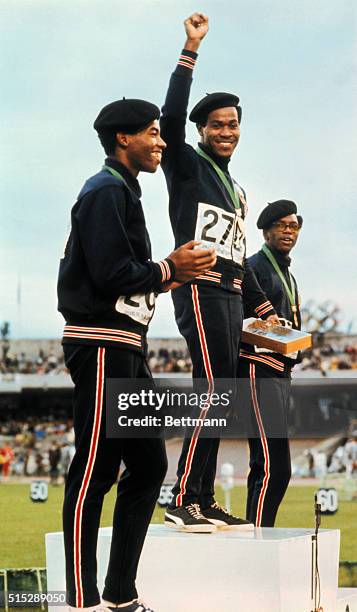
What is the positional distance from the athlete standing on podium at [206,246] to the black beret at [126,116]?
62 cm

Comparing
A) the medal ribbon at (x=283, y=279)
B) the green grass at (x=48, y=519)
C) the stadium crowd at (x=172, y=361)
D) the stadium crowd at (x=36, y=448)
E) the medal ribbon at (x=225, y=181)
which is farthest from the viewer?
the stadium crowd at (x=36, y=448)

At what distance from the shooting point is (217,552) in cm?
390

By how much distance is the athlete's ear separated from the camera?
3.50 metres

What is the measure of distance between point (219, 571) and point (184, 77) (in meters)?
1.86

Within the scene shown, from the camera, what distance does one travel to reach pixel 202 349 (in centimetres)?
422

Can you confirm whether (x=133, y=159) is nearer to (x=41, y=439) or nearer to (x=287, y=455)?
(x=287, y=455)

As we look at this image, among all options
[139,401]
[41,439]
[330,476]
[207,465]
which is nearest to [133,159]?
[139,401]

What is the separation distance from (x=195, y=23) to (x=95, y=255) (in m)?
1.35

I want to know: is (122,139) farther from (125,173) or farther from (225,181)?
(225,181)

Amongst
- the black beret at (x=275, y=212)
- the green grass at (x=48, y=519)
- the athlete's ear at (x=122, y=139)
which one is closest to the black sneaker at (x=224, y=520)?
the athlete's ear at (x=122, y=139)

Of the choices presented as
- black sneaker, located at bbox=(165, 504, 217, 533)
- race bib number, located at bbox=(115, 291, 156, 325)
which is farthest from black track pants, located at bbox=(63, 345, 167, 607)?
black sneaker, located at bbox=(165, 504, 217, 533)

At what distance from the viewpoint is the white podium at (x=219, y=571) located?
383 cm

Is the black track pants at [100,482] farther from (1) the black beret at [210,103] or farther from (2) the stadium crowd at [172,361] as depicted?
(2) the stadium crowd at [172,361]

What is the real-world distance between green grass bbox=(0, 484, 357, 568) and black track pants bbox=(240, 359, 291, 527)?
16.6 ft
